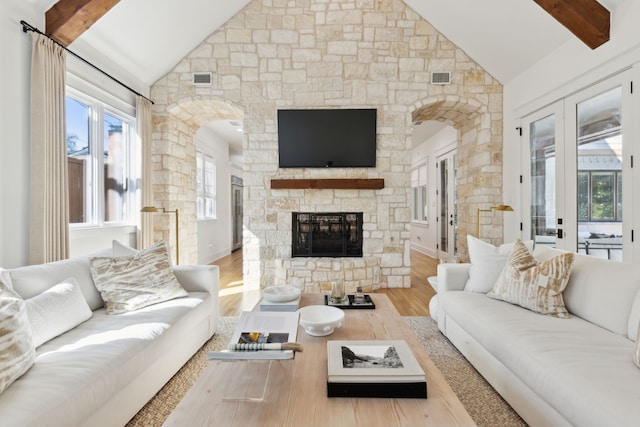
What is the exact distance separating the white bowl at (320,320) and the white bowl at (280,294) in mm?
320

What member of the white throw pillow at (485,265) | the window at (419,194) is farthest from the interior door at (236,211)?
the white throw pillow at (485,265)

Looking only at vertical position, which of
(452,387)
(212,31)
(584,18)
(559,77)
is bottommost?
(452,387)

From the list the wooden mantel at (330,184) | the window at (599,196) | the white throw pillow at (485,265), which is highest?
the wooden mantel at (330,184)

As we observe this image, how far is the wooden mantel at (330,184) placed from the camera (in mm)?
4242

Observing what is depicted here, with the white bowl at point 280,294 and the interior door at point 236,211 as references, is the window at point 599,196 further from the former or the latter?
the interior door at point 236,211

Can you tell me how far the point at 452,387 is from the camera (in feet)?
6.37

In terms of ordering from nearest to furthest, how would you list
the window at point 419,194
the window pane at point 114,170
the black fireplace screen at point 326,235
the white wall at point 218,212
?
the window pane at point 114,170, the black fireplace screen at point 326,235, the white wall at point 218,212, the window at point 419,194

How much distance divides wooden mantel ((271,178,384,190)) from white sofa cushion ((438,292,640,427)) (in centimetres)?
233

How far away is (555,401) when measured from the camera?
1.30 metres

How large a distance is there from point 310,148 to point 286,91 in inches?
32.4

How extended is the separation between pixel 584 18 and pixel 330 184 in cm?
291

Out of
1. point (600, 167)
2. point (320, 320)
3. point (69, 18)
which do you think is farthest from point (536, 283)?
point (69, 18)

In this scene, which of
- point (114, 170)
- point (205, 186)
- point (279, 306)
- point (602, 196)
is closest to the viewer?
point (279, 306)

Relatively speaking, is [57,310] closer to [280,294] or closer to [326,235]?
[280,294]
